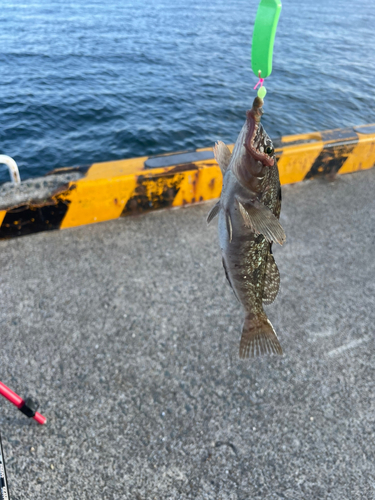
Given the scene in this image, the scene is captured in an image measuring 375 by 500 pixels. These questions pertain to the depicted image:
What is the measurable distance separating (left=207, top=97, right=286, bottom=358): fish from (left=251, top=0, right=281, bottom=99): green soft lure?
0.14 m

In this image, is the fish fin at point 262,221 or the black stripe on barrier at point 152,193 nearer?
the fish fin at point 262,221

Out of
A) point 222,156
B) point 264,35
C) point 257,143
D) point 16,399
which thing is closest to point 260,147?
point 257,143

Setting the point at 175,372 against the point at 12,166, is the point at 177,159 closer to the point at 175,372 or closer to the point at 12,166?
the point at 12,166

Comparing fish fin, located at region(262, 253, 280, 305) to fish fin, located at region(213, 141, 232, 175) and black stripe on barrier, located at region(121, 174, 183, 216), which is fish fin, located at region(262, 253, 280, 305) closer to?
fish fin, located at region(213, 141, 232, 175)

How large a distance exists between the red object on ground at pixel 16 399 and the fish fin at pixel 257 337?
171cm

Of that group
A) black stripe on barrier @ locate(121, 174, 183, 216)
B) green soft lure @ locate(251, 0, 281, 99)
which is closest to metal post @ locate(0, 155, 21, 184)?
black stripe on barrier @ locate(121, 174, 183, 216)

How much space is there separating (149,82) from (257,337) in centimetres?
1441

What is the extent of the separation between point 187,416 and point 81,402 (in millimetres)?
943

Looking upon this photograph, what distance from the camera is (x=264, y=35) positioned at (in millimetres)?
1465

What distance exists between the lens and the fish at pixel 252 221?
184 centimetres

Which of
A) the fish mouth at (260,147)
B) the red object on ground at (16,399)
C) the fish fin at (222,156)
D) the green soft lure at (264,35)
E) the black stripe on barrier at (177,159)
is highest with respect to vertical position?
the green soft lure at (264,35)

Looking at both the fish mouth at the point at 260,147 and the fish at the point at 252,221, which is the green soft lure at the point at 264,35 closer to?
the fish at the point at 252,221

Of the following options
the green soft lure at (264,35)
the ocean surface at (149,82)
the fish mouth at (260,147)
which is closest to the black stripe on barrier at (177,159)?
the fish mouth at (260,147)

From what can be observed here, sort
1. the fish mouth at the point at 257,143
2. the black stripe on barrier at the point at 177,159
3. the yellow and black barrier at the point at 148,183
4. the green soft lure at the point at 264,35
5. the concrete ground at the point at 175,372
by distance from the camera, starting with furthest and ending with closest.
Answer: the black stripe on barrier at the point at 177,159 → the yellow and black barrier at the point at 148,183 → the concrete ground at the point at 175,372 → the fish mouth at the point at 257,143 → the green soft lure at the point at 264,35
